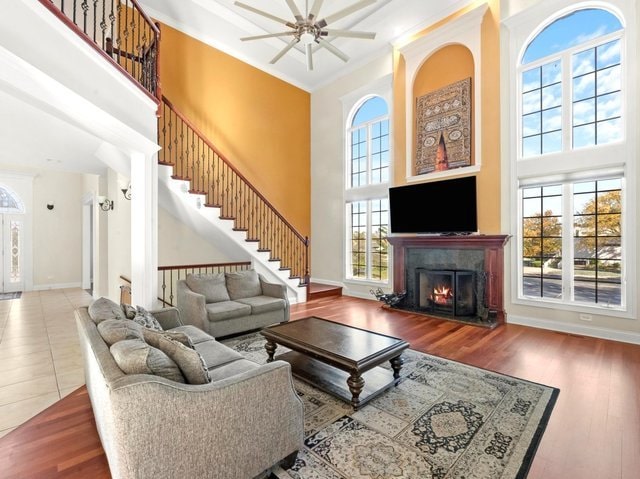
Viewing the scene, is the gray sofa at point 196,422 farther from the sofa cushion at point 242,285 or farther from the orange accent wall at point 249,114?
the orange accent wall at point 249,114

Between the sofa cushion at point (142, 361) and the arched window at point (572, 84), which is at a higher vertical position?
the arched window at point (572, 84)

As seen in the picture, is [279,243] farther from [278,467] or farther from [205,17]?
[278,467]

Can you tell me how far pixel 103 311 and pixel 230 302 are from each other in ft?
7.60

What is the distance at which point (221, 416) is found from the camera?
1595 mm

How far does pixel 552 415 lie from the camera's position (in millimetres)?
2484

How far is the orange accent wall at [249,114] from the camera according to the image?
629cm

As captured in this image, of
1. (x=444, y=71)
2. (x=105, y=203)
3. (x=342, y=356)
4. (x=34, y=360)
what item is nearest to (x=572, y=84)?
(x=444, y=71)

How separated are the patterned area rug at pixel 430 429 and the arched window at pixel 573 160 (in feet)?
8.44

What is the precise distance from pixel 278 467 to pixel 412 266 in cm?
484

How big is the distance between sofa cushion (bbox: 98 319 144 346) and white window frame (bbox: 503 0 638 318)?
210 inches

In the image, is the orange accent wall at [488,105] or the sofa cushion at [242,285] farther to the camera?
the orange accent wall at [488,105]

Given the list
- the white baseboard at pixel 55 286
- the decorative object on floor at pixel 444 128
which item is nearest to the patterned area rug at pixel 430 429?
the decorative object on floor at pixel 444 128

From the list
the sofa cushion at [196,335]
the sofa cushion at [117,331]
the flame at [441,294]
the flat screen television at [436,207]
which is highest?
the flat screen television at [436,207]

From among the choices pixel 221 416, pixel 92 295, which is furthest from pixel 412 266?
pixel 92 295
